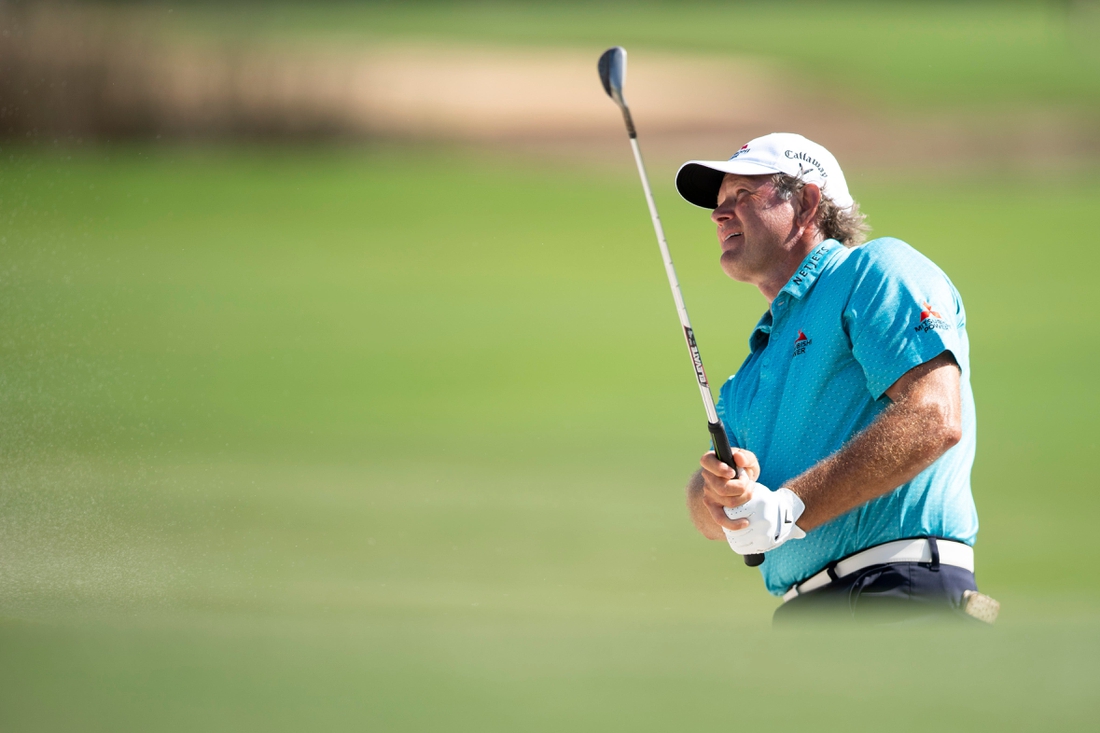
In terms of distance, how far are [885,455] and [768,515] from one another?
0.85 ft

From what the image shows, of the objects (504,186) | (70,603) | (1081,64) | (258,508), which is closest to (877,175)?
(504,186)

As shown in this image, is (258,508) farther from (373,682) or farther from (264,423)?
(373,682)

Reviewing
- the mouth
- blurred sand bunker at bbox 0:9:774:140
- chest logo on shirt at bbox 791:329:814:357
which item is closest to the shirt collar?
chest logo on shirt at bbox 791:329:814:357

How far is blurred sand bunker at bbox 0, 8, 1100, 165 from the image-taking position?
2577cm

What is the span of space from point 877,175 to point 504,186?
7.02 meters

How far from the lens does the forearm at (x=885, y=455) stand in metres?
2.62

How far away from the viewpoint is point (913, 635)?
2.22 m

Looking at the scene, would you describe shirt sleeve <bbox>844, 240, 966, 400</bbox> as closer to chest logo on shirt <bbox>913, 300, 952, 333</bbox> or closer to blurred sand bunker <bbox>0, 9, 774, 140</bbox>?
chest logo on shirt <bbox>913, 300, 952, 333</bbox>

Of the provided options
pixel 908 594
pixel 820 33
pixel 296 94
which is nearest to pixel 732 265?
pixel 908 594

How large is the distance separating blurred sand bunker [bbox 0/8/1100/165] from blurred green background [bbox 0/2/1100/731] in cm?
32

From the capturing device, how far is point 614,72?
3.09m

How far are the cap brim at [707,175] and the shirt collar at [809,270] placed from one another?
228 mm

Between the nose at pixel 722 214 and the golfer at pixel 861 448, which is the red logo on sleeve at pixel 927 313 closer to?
the golfer at pixel 861 448

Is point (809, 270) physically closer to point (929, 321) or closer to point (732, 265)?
point (732, 265)
